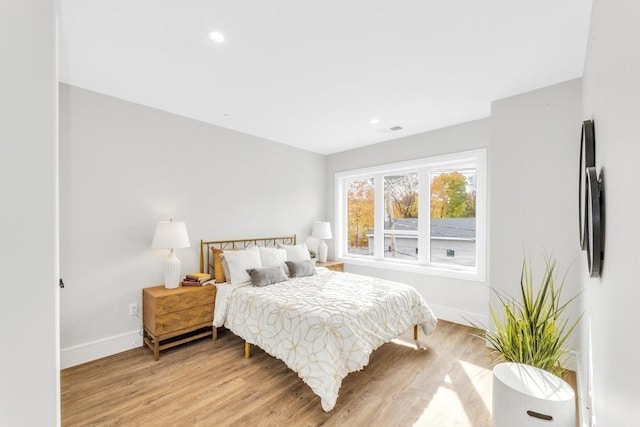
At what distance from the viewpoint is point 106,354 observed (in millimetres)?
2816

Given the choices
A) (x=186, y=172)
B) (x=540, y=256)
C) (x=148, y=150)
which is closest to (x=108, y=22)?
(x=148, y=150)

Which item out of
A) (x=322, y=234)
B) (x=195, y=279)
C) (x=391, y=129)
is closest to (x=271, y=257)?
(x=195, y=279)

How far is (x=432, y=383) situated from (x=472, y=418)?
429 millimetres

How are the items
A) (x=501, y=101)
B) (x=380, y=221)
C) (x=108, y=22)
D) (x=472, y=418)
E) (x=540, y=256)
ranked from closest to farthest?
(x=108, y=22)
(x=472, y=418)
(x=540, y=256)
(x=501, y=101)
(x=380, y=221)

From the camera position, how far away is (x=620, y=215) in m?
0.87

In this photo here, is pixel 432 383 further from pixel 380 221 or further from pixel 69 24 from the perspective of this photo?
pixel 69 24

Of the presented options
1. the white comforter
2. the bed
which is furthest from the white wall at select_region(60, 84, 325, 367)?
the white comforter

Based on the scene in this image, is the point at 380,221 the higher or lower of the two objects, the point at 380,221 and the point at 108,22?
the lower

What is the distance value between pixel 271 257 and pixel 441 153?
2.73 metres

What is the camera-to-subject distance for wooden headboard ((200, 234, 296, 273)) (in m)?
3.56

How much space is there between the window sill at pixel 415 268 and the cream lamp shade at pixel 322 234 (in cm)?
43

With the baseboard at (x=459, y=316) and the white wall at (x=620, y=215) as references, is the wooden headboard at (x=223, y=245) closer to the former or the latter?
the baseboard at (x=459, y=316)

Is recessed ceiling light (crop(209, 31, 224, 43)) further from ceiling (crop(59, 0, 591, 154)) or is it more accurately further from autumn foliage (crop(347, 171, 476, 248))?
autumn foliage (crop(347, 171, 476, 248))

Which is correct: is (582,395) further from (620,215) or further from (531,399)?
(620,215)
